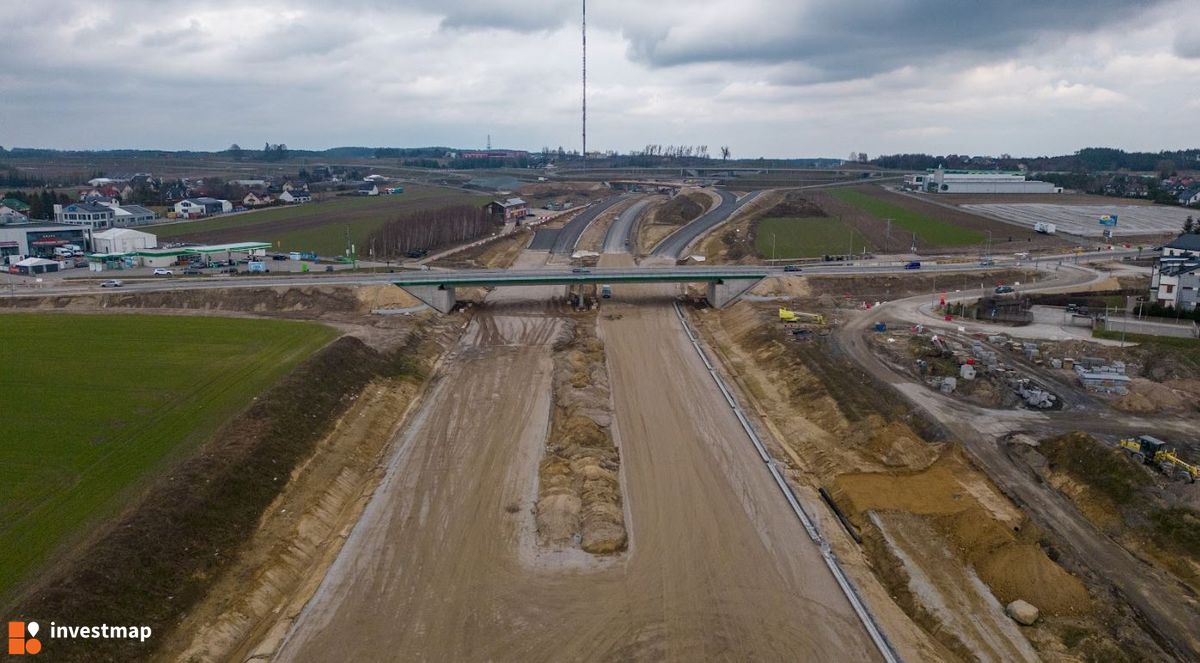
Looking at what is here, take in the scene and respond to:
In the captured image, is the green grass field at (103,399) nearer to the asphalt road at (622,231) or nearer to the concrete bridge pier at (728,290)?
the concrete bridge pier at (728,290)

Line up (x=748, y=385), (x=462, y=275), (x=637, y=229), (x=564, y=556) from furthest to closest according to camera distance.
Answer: (x=637, y=229), (x=462, y=275), (x=748, y=385), (x=564, y=556)

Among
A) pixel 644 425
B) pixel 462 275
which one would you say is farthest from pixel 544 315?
pixel 644 425

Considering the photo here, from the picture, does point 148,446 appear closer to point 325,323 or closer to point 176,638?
point 176,638

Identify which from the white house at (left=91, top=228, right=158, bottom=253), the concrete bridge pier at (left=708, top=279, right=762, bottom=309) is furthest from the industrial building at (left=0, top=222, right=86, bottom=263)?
the concrete bridge pier at (left=708, top=279, right=762, bottom=309)

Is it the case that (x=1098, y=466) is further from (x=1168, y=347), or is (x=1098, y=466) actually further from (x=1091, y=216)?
(x=1091, y=216)

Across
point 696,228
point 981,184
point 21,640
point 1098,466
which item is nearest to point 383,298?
point 21,640

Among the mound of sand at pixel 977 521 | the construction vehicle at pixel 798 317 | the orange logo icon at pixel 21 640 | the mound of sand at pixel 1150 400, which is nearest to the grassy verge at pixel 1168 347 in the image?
the mound of sand at pixel 1150 400

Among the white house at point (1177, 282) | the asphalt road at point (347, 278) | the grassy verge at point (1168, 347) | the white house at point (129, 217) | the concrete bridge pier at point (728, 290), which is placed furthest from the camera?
the white house at point (129, 217)
